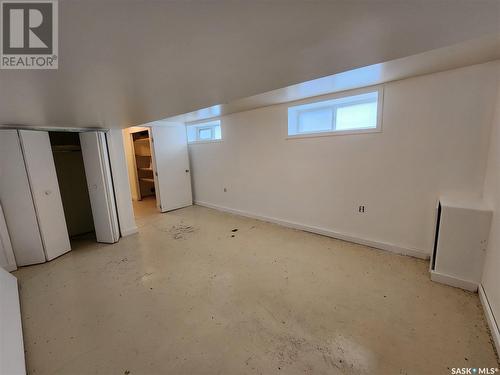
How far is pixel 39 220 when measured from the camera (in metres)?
2.62

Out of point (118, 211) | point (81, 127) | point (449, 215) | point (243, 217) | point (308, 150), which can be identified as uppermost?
point (81, 127)

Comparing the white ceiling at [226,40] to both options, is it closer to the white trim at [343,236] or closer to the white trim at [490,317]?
the white trim at [490,317]

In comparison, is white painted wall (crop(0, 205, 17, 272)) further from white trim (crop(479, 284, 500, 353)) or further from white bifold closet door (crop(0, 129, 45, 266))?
white trim (crop(479, 284, 500, 353))

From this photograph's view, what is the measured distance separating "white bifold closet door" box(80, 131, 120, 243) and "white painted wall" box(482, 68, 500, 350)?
4.31 m

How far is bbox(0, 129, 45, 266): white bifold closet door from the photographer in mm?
2373

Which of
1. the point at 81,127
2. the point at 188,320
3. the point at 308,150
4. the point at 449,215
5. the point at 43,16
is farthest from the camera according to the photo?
the point at 308,150

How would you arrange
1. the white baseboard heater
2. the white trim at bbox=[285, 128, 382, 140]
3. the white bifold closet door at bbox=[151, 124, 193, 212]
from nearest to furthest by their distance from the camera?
the white baseboard heater → the white trim at bbox=[285, 128, 382, 140] → the white bifold closet door at bbox=[151, 124, 193, 212]

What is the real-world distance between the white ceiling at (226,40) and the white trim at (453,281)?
2.08 meters

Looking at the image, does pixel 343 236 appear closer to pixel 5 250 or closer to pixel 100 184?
pixel 100 184

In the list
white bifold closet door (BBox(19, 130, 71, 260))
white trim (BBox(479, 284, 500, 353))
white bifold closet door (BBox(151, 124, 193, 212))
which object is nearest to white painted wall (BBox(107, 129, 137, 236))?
white bifold closet door (BBox(19, 130, 71, 260))

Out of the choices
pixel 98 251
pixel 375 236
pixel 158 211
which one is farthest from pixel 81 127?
pixel 375 236

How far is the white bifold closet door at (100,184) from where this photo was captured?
9.77 ft

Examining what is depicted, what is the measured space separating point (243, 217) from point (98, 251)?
98.2 inches

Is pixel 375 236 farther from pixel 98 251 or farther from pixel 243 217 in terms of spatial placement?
pixel 98 251
